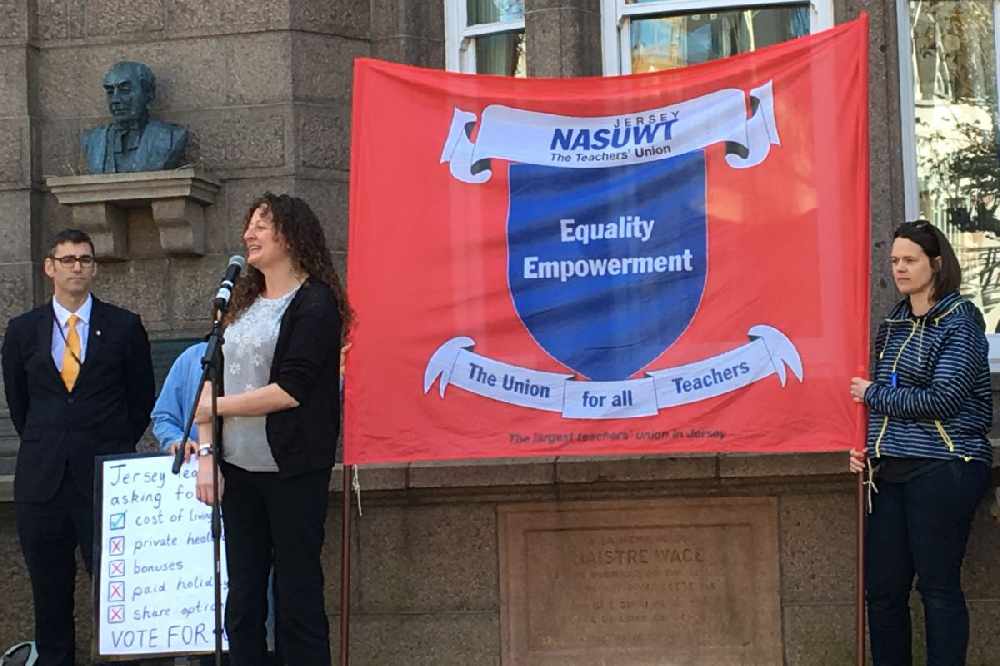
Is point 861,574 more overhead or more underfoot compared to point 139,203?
more underfoot

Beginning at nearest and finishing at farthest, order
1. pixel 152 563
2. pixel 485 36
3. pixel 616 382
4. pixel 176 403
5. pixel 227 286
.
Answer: pixel 227 286 → pixel 616 382 → pixel 176 403 → pixel 152 563 → pixel 485 36

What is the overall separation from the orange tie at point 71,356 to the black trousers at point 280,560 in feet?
5.35

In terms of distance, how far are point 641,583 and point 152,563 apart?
209 cm

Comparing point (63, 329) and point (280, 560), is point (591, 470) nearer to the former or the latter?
point (280, 560)

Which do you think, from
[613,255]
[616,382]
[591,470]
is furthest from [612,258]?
[591,470]

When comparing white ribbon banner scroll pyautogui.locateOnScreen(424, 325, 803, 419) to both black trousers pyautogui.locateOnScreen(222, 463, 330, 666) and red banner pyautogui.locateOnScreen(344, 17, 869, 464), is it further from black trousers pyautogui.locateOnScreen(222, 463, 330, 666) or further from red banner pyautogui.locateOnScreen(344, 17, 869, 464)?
black trousers pyautogui.locateOnScreen(222, 463, 330, 666)

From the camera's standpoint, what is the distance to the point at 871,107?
7.59m

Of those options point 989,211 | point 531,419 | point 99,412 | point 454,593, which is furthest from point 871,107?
point 99,412

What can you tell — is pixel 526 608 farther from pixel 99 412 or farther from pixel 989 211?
pixel 989 211

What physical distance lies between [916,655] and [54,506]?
3.74m

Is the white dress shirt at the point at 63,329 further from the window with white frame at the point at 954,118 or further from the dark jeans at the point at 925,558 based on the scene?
the window with white frame at the point at 954,118

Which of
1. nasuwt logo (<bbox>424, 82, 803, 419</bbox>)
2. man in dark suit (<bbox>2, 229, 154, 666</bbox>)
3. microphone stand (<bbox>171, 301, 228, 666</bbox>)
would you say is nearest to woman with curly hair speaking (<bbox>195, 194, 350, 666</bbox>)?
microphone stand (<bbox>171, 301, 228, 666</bbox>)

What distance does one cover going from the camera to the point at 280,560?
5523 mm

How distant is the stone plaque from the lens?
707 centimetres
